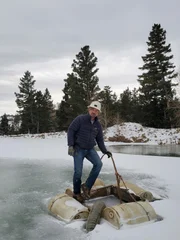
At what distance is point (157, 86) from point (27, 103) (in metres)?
19.6

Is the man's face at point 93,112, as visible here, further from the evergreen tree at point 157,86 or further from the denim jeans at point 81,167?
the evergreen tree at point 157,86

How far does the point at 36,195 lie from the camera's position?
5258 mm

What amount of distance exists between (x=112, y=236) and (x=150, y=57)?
26.9 metres

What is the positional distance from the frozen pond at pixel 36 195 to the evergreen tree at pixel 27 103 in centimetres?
3038

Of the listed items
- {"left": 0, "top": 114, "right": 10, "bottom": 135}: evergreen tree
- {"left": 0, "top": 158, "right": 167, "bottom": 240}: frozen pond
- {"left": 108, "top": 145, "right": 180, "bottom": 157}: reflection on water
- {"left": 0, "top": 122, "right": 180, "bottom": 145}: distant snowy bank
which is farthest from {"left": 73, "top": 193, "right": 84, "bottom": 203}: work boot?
{"left": 0, "top": 114, "right": 10, "bottom": 135}: evergreen tree

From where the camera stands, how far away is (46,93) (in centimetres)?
4722

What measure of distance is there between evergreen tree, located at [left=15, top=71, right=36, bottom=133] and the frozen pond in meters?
30.4

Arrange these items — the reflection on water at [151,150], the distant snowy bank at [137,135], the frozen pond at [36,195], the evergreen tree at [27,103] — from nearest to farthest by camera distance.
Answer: the frozen pond at [36,195] < the reflection on water at [151,150] < the distant snowy bank at [137,135] < the evergreen tree at [27,103]

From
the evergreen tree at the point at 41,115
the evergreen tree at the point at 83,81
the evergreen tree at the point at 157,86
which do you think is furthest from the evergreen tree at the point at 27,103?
the evergreen tree at the point at 157,86

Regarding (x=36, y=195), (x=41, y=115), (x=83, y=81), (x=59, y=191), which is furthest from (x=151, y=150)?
(x=41, y=115)

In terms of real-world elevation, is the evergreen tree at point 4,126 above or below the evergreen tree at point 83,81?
below

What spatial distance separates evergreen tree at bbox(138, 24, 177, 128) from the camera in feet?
86.9

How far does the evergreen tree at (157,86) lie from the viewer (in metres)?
26.5

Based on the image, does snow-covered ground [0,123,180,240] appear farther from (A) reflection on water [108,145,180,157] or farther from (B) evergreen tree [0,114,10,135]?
(B) evergreen tree [0,114,10,135]
